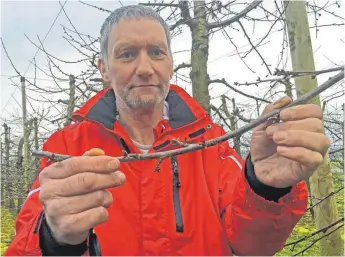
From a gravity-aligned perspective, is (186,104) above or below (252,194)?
above

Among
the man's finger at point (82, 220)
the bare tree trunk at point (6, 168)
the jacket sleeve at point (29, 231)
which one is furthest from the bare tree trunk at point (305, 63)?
the bare tree trunk at point (6, 168)

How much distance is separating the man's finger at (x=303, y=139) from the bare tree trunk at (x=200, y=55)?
3.51 m

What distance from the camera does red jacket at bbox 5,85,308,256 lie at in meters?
1.76

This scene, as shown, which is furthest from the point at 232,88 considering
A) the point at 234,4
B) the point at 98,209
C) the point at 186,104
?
the point at 98,209

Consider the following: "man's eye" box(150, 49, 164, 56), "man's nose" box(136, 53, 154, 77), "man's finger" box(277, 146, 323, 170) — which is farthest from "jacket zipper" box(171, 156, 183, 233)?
"man's finger" box(277, 146, 323, 170)

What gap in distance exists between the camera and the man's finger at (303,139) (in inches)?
49.3

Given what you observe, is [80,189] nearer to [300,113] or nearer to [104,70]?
[300,113]

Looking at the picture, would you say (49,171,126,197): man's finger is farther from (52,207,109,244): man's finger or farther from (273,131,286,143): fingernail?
(273,131,286,143): fingernail

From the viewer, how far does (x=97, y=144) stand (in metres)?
2.17

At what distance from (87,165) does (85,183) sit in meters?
0.06

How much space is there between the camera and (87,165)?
129 centimetres

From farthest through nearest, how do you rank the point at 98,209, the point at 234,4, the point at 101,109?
the point at 234,4, the point at 101,109, the point at 98,209

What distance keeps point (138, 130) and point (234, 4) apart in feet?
10.0

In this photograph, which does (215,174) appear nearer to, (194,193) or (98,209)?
(194,193)
